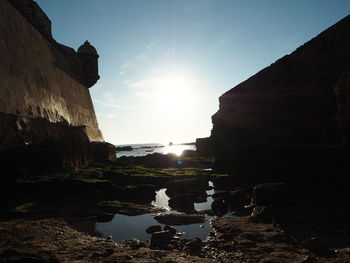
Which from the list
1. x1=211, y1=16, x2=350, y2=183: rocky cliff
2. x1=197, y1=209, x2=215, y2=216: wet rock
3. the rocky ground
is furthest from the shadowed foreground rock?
x1=211, y1=16, x2=350, y2=183: rocky cliff

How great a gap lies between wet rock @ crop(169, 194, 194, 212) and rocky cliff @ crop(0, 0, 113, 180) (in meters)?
5.23

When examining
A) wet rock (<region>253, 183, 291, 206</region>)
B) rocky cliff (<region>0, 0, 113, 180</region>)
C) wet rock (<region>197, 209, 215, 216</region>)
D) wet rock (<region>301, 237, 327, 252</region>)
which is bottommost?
wet rock (<region>197, 209, 215, 216</region>)

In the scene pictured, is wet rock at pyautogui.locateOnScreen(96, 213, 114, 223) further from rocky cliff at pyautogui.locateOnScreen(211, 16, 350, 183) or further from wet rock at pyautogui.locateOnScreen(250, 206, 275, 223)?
rocky cliff at pyautogui.locateOnScreen(211, 16, 350, 183)

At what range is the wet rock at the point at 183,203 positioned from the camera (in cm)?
845

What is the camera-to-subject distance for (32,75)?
542 inches

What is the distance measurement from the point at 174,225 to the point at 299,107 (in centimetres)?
574

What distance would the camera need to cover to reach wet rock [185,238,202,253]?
495cm

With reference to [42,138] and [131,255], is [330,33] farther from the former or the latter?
[42,138]

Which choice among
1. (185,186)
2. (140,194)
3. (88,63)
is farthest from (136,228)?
(88,63)

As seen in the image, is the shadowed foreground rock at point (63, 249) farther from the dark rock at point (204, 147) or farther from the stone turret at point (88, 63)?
the dark rock at point (204, 147)

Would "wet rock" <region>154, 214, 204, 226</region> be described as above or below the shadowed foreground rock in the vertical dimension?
below

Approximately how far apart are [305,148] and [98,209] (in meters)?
6.67

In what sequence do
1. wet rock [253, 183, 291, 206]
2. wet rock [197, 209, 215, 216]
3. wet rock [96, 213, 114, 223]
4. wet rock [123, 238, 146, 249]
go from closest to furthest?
wet rock [123, 238, 146, 249] → wet rock [253, 183, 291, 206] → wet rock [96, 213, 114, 223] → wet rock [197, 209, 215, 216]

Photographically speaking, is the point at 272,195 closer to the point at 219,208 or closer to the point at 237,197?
the point at 219,208
